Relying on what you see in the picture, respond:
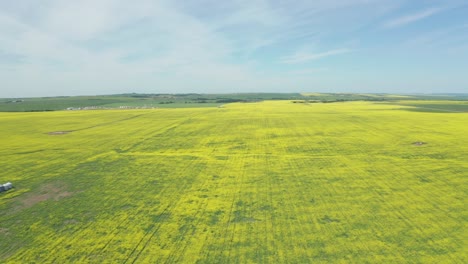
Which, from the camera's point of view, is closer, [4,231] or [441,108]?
[4,231]

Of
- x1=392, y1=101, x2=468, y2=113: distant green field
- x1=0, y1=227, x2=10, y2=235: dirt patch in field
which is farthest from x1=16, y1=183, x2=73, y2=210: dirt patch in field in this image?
x1=392, y1=101, x2=468, y2=113: distant green field

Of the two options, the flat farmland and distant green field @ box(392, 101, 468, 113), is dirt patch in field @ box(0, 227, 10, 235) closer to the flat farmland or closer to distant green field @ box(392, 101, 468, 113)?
the flat farmland

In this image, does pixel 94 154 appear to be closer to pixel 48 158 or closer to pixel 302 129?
pixel 48 158

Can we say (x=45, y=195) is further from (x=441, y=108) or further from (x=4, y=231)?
(x=441, y=108)

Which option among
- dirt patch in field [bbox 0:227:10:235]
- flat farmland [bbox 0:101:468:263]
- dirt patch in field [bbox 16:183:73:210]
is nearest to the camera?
flat farmland [bbox 0:101:468:263]

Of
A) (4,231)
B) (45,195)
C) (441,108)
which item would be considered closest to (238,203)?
(4,231)

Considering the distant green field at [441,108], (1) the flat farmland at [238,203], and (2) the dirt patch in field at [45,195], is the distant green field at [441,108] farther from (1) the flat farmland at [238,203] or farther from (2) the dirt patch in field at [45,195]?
(2) the dirt patch in field at [45,195]
